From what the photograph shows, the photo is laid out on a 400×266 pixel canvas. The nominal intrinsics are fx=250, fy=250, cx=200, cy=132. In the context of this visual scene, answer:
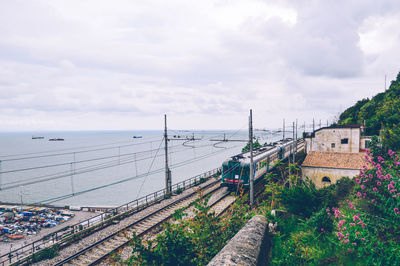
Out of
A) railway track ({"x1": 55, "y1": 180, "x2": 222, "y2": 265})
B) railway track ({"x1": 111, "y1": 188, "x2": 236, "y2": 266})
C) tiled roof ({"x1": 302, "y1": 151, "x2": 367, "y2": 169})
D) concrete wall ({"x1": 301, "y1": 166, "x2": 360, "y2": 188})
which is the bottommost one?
railway track ({"x1": 55, "y1": 180, "x2": 222, "y2": 265})

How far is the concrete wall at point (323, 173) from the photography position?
21.8 m

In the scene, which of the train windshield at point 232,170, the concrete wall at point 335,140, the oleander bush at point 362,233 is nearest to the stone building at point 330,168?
the concrete wall at point 335,140

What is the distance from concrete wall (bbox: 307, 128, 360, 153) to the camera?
28.0m

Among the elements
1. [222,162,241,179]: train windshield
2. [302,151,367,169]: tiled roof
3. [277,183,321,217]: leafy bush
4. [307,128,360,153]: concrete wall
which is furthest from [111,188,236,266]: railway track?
[307,128,360,153]: concrete wall

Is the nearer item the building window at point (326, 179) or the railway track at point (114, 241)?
the railway track at point (114, 241)

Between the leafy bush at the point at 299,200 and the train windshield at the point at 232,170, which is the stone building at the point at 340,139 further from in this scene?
the leafy bush at the point at 299,200

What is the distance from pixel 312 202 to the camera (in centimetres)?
1060

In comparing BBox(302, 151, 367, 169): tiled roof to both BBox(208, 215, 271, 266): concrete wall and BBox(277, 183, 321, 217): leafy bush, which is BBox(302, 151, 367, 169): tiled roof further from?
BBox(208, 215, 271, 266): concrete wall

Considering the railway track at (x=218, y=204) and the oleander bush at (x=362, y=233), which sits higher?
the oleander bush at (x=362, y=233)

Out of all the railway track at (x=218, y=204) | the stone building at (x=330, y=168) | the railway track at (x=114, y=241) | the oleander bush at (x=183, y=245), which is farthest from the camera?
the stone building at (x=330, y=168)

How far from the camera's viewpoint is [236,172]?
2109cm

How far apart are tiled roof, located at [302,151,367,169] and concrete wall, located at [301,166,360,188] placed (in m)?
0.35

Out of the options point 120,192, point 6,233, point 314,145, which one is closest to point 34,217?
point 6,233

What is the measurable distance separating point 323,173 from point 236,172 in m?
8.11
